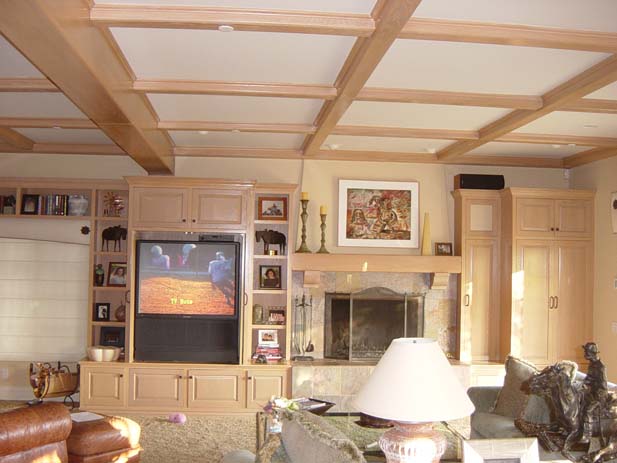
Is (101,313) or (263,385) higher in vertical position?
(101,313)

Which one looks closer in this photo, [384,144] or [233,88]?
[233,88]

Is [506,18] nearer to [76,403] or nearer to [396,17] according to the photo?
[396,17]

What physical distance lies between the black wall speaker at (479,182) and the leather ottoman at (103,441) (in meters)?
4.28

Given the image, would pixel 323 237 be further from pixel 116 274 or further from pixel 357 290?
pixel 116 274

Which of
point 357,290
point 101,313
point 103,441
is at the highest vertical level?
point 357,290

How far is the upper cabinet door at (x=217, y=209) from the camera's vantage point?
6.77 m

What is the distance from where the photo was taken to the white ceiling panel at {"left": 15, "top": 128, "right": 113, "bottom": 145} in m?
6.45

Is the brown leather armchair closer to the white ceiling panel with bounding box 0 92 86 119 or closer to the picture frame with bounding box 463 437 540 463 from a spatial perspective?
the picture frame with bounding box 463 437 540 463

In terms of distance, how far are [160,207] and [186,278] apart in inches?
29.1

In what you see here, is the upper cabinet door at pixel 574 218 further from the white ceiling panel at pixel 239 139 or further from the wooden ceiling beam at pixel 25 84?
the wooden ceiling beam at pixel 25 84

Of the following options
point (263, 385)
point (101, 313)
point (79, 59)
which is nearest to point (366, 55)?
point (79, 59)

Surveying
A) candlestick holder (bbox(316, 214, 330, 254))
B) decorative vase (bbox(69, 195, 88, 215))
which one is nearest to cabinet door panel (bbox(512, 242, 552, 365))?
candlestick holder (bbox(316, 214, 330, 254))

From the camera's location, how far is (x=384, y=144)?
6.79 m

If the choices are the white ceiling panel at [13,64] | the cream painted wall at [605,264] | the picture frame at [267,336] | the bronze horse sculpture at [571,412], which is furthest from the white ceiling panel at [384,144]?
the bronze horse sculpture at [571,412]
